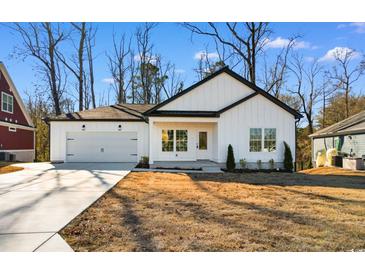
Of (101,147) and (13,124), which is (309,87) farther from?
(13,124)

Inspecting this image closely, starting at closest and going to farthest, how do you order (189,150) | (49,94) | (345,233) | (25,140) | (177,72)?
(345,233), (189,150), (25,140), (49,94), (177,72)

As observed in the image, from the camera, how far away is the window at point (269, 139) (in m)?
13.9

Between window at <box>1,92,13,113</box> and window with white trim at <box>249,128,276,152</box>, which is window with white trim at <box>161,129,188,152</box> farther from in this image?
window at <box>1,92,13,113</box>

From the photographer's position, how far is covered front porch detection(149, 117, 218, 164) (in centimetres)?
1472

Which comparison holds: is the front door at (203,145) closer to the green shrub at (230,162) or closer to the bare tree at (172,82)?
the green shrub at (230,162)

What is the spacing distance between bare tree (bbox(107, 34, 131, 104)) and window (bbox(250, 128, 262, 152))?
1786 centimetres

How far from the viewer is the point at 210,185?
8.65m

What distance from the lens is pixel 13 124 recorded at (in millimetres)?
19000

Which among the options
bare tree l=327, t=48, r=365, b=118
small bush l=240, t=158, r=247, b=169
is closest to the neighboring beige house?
small bush l=240, t=158, r=247, b=169

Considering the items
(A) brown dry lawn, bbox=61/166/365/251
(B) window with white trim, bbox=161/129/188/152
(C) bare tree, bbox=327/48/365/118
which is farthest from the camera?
(C) bare tree, bbox=327/48/365/118

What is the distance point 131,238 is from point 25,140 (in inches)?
814

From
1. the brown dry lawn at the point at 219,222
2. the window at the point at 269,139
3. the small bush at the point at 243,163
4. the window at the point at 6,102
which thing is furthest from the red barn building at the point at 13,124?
the window at the point at 269,139
